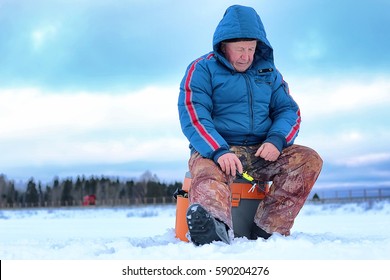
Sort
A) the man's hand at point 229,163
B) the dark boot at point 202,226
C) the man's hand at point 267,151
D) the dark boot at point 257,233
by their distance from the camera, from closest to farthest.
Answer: the dark boot at point 202,226 → the man's hand at point 229,163 → the man's hand at point 267,151 → the dark boot at point 257,233

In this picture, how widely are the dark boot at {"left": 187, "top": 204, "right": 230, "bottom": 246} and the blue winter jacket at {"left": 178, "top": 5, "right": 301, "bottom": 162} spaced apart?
502mm


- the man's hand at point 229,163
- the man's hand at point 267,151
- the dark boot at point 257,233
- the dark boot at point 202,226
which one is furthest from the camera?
the dark boot at point 257,233

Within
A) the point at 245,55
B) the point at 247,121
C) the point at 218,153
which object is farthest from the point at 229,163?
the point at 245,55

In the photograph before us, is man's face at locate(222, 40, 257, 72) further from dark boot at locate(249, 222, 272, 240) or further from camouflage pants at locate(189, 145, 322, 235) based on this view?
dark boot at locate(249, 222, 272, 240)

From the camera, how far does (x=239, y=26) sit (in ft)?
10.4

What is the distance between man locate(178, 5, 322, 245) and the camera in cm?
313

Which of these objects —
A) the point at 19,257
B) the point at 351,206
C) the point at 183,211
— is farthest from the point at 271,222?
the point at 351,206

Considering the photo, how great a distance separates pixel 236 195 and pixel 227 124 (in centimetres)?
44

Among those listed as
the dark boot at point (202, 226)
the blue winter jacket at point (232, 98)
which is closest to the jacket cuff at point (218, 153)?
the blue winter jacket at point (232, 98)

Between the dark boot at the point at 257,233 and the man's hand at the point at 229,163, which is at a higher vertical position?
the man's hand at the point at 229,163

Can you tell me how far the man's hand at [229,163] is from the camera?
2896 mm

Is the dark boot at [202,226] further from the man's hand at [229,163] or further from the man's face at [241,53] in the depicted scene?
the man's face at [241,53]

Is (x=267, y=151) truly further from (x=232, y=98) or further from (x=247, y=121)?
(x=232, y=98)

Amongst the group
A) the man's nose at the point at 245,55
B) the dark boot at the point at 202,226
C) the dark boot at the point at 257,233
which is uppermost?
the man's nose at the point at 245,55
